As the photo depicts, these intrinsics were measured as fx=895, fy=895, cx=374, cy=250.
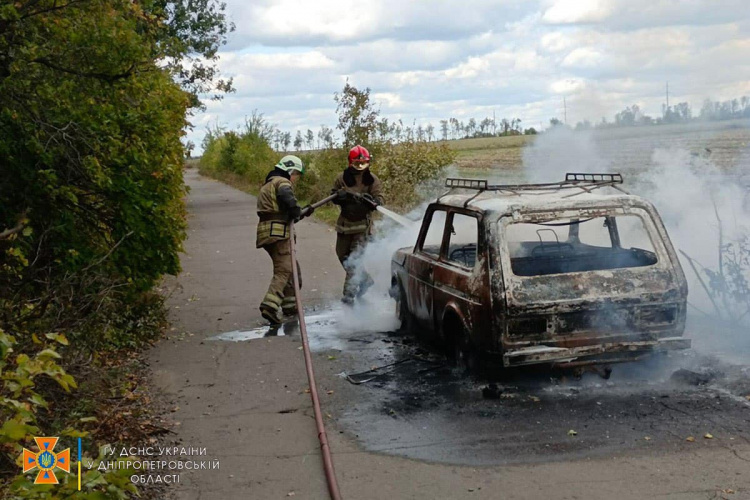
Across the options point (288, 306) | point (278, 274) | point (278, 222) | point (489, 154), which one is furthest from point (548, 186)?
point (489, 154)

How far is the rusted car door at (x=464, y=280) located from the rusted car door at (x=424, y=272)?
15 cm

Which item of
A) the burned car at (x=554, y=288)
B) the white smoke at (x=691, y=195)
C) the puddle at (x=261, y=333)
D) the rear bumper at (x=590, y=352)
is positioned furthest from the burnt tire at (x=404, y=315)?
the white smoke at (x=691, y=195)

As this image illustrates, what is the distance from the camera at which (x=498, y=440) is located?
6.05m

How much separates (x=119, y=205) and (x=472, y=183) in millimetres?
3505

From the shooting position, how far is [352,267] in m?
11.3

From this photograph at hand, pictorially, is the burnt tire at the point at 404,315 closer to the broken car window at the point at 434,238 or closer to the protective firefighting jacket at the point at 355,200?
the broken car window at the point at 434,238

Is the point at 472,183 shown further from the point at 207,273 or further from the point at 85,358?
the point at 207,273

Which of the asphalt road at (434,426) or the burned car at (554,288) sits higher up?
the burned car at (554,288)

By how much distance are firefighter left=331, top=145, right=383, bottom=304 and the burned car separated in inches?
107

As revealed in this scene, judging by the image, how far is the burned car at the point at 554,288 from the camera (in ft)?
22.2

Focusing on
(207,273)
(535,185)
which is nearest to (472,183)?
(535,185)

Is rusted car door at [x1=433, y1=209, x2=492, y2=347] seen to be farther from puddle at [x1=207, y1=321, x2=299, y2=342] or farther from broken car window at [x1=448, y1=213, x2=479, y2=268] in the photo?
puddle at [x1=207, y1=321, x2=299, y2=342]

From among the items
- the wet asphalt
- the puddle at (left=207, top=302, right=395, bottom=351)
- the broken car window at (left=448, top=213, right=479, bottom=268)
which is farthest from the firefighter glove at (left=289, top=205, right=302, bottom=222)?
the wet asphalt

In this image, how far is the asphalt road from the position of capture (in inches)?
210
